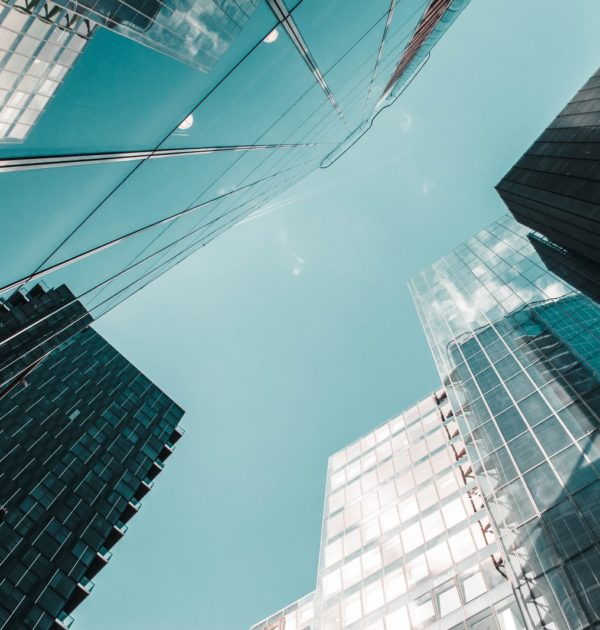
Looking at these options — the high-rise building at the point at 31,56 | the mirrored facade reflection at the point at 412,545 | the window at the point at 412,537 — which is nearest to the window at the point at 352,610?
the mirrored facade reflection at the point at 412,545

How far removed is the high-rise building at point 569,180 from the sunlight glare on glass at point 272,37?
64.8 ft

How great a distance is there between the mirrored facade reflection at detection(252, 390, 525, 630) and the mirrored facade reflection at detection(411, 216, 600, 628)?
11.8 feet

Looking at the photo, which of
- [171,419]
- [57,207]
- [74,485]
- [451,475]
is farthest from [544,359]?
[171,419]

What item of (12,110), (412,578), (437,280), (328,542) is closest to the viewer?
(12,110)

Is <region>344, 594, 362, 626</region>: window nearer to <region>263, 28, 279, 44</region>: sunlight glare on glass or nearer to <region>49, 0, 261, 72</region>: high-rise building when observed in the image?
<region>263, 28, 279, 44</region>: sunlight glare on glass

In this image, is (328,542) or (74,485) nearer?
(328,542)

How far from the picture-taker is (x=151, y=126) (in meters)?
6.31

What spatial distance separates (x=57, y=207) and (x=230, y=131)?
4892 mm

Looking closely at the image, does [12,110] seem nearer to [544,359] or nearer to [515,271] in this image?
[544,359]

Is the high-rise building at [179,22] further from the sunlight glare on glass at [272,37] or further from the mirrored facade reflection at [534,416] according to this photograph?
the mirrored facade reflection at [534,416]

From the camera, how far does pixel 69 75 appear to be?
418cm

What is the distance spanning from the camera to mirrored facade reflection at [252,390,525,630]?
69.5ft

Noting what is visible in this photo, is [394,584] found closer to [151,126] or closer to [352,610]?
[352,610]

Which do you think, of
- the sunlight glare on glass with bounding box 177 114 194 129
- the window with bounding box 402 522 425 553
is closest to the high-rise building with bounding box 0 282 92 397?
the sunlight glare on glass with bounding box 177 114 194 129
